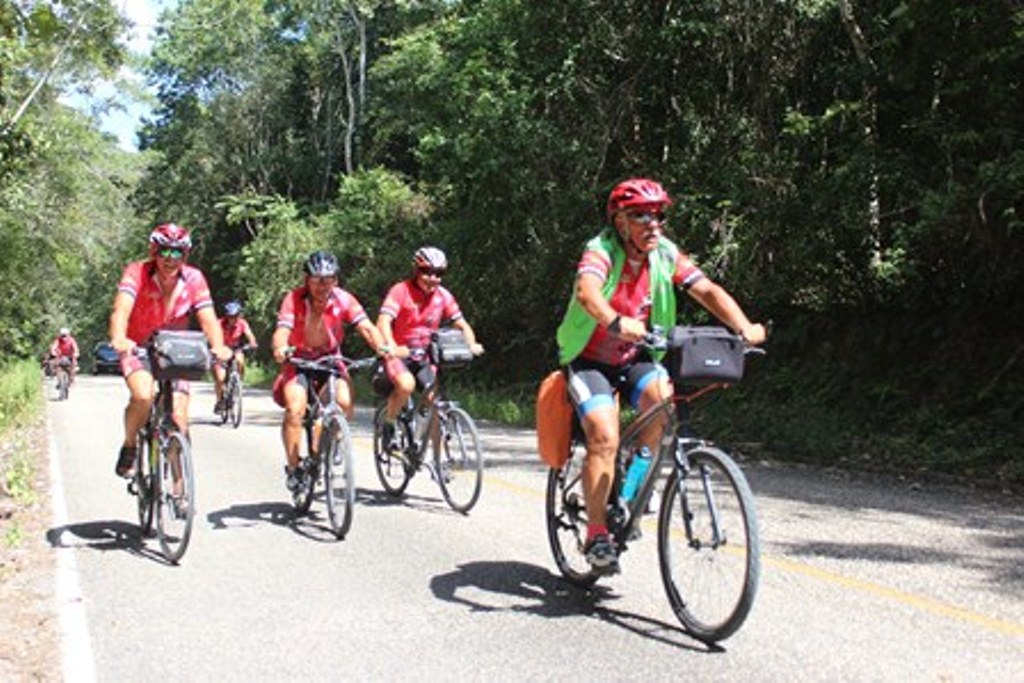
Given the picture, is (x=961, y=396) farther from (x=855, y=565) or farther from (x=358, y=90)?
(x=358, y=90)

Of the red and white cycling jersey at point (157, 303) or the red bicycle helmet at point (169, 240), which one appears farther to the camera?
the red and white cycling jersey at point (157, 303)

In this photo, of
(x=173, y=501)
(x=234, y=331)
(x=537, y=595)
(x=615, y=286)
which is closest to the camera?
(x=615, y=286)

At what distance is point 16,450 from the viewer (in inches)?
539

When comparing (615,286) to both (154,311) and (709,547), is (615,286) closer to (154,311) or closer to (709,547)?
(709,547)

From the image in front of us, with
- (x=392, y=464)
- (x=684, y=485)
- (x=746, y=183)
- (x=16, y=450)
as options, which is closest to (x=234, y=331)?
(x=16, y=450)

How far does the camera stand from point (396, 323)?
9477 mm

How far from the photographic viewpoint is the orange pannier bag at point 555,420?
567 centimetres

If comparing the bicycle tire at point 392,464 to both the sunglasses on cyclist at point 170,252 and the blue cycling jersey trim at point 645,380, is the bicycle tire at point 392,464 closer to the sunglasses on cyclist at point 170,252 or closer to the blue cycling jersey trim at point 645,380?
the sunglasses on cyclist at point 170,252

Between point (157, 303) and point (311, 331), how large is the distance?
136 cm

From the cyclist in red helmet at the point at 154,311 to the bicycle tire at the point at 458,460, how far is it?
7.45ft

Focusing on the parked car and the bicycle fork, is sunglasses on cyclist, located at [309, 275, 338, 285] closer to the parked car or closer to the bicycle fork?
the bicycle fork

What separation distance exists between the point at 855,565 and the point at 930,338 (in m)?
8.97

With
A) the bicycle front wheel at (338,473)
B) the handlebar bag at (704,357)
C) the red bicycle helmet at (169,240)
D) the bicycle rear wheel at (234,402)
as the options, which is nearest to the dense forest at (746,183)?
the red bicycle helmet at (169,240)

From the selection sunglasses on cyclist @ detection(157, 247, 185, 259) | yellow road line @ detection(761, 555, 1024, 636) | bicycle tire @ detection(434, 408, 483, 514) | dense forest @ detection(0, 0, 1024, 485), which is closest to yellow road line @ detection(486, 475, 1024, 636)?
yellow road line @ detection(761, 555, 1024, 636)
